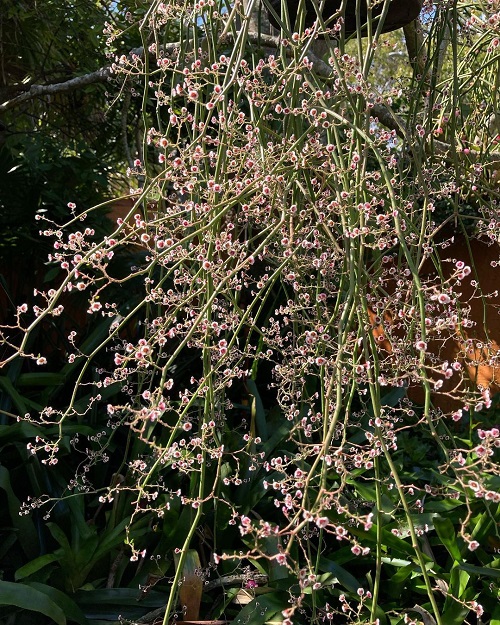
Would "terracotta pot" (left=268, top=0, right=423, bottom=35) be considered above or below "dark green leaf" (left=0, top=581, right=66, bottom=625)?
above

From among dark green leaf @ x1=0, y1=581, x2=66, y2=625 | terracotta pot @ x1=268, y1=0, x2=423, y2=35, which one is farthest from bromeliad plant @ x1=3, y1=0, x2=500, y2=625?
dark green leaf @ x1=0, y1=581, x2=66, y2=625

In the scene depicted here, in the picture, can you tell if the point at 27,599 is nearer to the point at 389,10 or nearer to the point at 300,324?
the point at 300,324

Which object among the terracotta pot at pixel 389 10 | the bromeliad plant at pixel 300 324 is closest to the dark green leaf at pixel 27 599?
the bromeliad plant at pixel 300 324

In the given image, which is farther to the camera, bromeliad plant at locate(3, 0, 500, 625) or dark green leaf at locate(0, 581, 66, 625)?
dark green leaf at locate(0, 581, 66, 625)

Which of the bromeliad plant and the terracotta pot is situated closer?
the bromeliad plant

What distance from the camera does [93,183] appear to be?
295 centimetres

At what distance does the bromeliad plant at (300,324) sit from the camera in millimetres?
866

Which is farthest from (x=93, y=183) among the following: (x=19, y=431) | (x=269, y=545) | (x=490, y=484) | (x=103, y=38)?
(x=490, y=484)

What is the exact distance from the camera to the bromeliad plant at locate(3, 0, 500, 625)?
0.87 meters

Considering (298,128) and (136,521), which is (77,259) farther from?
(136,521)

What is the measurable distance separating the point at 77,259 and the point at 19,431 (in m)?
1.18

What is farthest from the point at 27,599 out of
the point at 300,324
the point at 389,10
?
the point at 389,10

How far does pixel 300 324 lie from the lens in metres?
1.62

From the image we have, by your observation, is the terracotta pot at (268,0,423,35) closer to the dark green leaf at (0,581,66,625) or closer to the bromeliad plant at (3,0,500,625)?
the bromeliad plant at (3,0,500,625)
